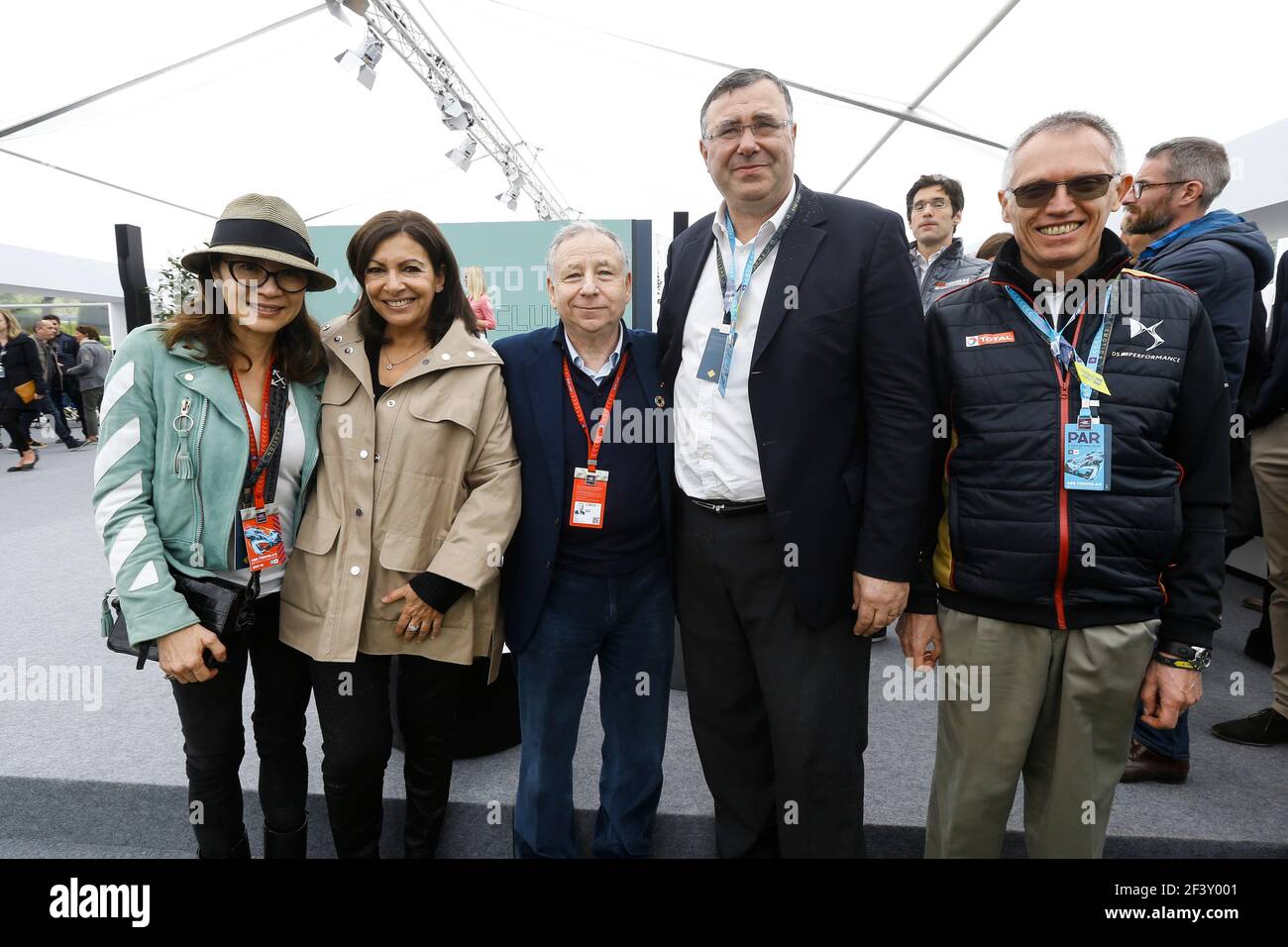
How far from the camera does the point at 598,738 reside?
7.80 ft

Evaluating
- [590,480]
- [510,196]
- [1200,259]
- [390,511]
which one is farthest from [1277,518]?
[510,196]

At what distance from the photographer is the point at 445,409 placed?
60.9 inches

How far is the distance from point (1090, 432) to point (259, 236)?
5.90 feet

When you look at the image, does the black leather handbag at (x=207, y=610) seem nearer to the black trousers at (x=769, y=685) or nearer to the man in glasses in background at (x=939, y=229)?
the black trousers at (x=769, y=685)

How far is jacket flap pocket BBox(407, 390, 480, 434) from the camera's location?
5.05ft

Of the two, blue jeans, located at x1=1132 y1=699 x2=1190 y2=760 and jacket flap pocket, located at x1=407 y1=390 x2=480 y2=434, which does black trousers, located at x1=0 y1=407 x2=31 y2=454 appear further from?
blue jeans, located at x1=1132 y1=699 x2=1190 y2=760

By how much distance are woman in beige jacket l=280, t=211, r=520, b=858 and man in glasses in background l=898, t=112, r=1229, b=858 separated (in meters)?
1.06

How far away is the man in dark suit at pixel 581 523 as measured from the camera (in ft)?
5.18

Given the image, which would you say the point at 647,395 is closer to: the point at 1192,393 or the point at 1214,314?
the point at 1192,393

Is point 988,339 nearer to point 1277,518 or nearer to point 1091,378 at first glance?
point 1091,378

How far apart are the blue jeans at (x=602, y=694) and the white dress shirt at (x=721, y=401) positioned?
310 millimetres

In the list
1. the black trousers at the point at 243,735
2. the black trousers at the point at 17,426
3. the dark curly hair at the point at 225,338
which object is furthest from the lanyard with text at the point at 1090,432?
the black trousers at the point at 17,426

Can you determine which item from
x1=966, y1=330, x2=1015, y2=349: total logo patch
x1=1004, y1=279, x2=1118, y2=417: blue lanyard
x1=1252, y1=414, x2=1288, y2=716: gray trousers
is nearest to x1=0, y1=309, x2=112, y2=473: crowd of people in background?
x1=966, y1=330, x2=1015, y2=349: total logo patch
